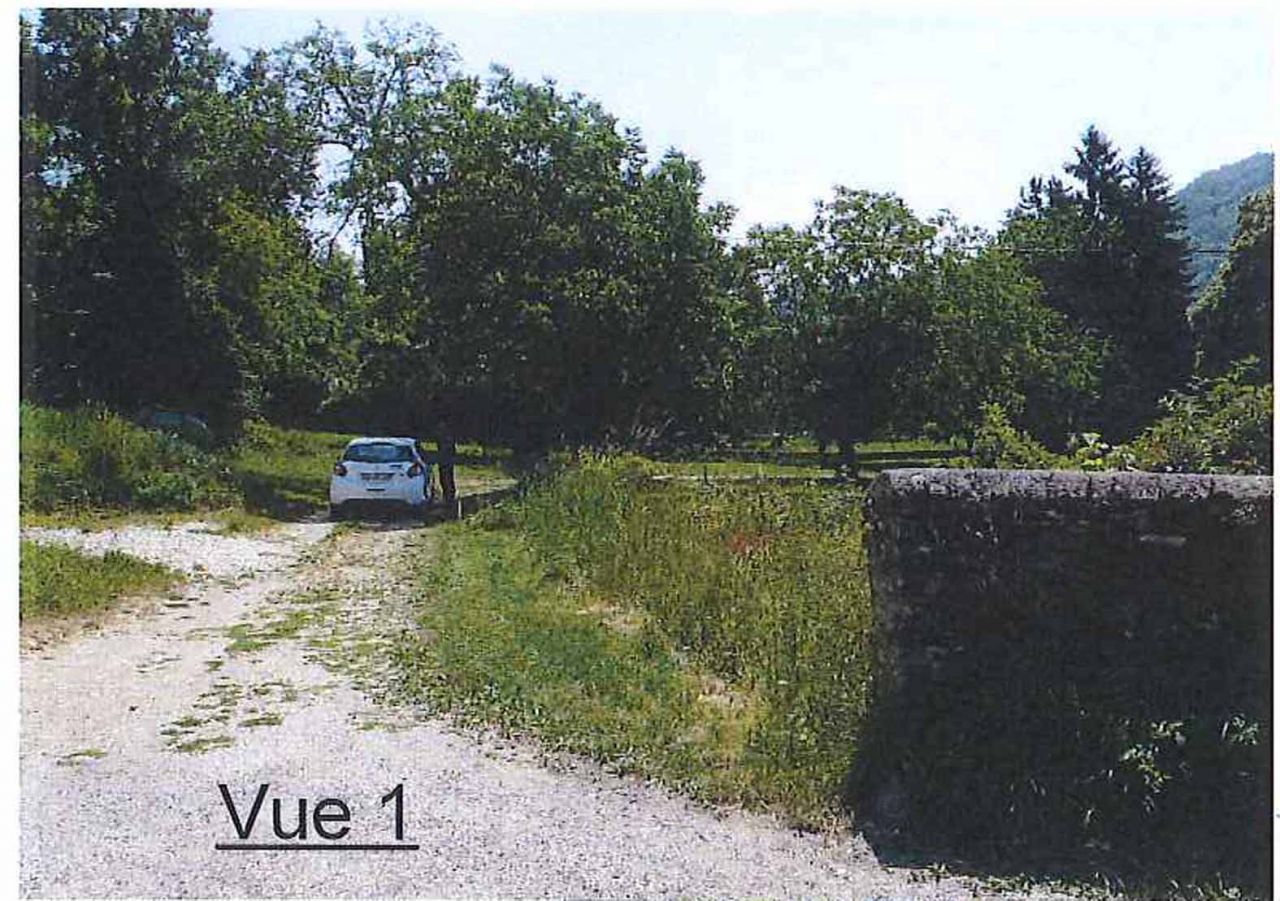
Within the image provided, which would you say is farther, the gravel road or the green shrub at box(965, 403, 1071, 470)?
the green shrub at box(965, 403, 1071, 470)

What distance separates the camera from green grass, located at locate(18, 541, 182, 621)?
24.0 feet

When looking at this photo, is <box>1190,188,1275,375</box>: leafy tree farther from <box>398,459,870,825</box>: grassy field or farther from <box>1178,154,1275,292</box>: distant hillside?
<box>398,459,870,825</box>: grassy field

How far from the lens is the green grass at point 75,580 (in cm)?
731

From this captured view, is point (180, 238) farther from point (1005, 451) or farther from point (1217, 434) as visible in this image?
point (1217, 434)

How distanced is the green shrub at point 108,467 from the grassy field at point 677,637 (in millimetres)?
3403

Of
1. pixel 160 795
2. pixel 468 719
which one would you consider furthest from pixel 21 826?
pixel 468 719

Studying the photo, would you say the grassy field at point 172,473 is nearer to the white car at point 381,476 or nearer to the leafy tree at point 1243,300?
the white car at point 381,476

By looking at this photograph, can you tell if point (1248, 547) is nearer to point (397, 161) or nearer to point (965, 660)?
point (965, 660)

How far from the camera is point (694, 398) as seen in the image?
44.4 ft

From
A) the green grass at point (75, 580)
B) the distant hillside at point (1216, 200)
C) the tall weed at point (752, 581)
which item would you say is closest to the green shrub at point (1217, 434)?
the distant hillside at point (1216, 200)

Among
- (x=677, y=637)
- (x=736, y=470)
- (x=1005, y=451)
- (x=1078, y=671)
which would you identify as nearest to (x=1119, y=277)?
(x=1005, y=451)

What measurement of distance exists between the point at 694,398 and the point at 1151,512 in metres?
9.63

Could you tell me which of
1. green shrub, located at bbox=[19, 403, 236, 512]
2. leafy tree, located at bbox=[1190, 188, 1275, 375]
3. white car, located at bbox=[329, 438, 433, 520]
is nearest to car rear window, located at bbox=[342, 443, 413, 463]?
white car, located at bbox=[329, 438, 433, 520]

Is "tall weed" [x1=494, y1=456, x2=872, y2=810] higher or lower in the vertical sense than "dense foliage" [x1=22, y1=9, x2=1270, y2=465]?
lower
